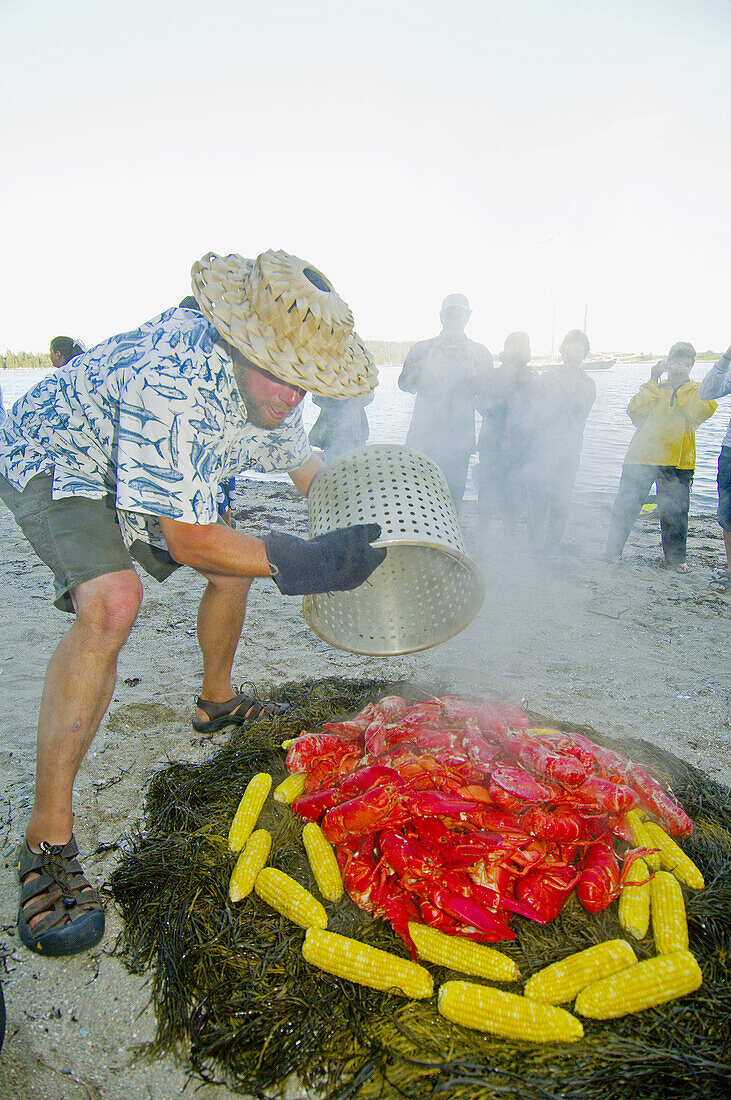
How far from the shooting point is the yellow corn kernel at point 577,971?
168cm

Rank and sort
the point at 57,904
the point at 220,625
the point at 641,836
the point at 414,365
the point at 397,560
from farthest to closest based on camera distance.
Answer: the point at 414,365 → the point at 220,625 → the point at 397,560 → the point at 641,836 → the point at 57,904

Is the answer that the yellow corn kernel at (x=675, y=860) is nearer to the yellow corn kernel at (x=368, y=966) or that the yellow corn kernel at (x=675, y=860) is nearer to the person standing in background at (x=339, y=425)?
the yellow corn kernel at (x=368, y=966)

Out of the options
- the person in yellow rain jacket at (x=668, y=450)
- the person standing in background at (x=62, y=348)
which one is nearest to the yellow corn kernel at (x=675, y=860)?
the person in yellow rain jacket at (x=668, y=450)

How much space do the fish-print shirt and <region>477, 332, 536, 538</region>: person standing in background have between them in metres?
4.69

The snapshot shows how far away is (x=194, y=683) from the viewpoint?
3674 millimetres

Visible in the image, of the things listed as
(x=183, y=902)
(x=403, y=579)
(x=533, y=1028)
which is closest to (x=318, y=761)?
(x=183, y=902)

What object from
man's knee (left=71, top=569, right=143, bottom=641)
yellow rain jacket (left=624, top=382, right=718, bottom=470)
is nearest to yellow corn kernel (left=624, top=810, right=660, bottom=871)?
→ man's knee (left=71, top=569, right=143, bottom=641)

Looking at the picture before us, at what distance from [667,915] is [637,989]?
331mm

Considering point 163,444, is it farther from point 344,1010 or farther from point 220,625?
point 344,1010

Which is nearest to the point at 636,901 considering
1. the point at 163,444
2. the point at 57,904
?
the point at 57,904

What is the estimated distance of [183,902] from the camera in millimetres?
2018

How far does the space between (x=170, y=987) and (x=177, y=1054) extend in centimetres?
17

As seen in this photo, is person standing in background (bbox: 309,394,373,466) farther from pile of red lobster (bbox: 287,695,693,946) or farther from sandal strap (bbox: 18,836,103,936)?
sandal strap (bbox: 18,836,103,936)

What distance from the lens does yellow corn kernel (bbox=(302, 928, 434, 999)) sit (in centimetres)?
170
